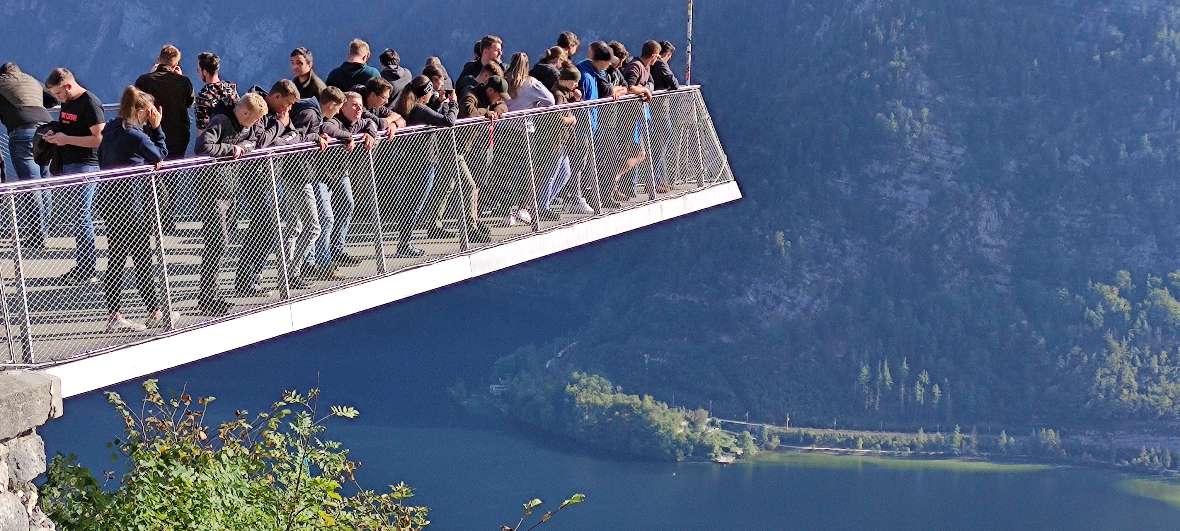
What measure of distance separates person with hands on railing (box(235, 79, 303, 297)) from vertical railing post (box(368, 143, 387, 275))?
3.42 ft

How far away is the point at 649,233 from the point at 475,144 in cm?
16869

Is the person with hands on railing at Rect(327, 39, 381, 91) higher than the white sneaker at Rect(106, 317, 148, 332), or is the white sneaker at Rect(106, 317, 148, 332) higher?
the person with hands on railing at Rect(327, 39, 381, 91)

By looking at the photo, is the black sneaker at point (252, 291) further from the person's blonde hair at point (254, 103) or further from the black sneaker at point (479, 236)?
the black sneaker at point (479, 236)

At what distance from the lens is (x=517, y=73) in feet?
47.8

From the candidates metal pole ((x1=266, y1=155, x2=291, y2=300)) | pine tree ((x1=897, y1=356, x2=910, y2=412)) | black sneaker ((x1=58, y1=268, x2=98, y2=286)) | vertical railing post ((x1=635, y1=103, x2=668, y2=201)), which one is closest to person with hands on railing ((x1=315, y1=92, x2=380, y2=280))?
metal pole ((x1=266, y1=155, x2=291, y2=300))

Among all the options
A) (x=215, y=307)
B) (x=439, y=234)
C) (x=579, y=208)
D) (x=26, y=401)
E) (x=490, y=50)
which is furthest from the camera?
(x=579, y=208)

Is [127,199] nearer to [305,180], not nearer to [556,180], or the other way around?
[305,180]

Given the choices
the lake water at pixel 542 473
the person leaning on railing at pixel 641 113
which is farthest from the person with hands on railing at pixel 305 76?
the lake water at pixel 542 473

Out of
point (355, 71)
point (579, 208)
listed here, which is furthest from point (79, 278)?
point (579, 208)

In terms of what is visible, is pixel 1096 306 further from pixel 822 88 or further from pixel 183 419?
pixel 183 419

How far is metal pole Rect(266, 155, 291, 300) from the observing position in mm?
11055

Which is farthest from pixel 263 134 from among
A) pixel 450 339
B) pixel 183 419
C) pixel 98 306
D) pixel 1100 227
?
A: pixel 1100 227

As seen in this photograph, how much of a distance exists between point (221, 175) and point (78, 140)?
0.90 meters

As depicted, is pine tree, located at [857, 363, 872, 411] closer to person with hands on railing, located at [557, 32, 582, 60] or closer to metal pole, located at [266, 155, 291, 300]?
person with hands on railing, located at [557, 32, 582, 60]
